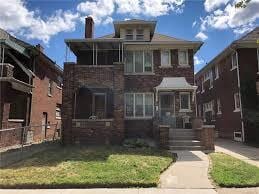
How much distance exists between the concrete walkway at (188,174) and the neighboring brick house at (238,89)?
8.74 meters

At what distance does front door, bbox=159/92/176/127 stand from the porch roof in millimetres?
811

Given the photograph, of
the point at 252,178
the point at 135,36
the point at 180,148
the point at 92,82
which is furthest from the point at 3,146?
the point at 252,178

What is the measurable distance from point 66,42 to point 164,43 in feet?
21.7

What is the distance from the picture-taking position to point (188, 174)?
30.5 feet

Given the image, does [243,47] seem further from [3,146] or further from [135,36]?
[3,146]

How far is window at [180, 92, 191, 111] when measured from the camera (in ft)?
63.3

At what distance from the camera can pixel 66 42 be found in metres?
18.1

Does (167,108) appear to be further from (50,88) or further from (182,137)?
(50,88)

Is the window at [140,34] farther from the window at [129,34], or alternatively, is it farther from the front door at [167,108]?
the front door at [167,108]

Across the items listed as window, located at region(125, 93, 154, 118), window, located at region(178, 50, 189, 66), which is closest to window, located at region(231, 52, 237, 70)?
window, located at region(178, 50, 189, 66)

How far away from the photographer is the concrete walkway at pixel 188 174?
8.07 m

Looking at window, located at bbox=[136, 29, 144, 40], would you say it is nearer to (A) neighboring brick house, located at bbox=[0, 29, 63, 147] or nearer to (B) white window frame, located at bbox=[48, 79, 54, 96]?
(A) neighboring brick house, located at bbox=[0, 29, 63, 147]

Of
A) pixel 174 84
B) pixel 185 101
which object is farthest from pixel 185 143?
pixel 174 84

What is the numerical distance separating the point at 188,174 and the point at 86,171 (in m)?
3.36
